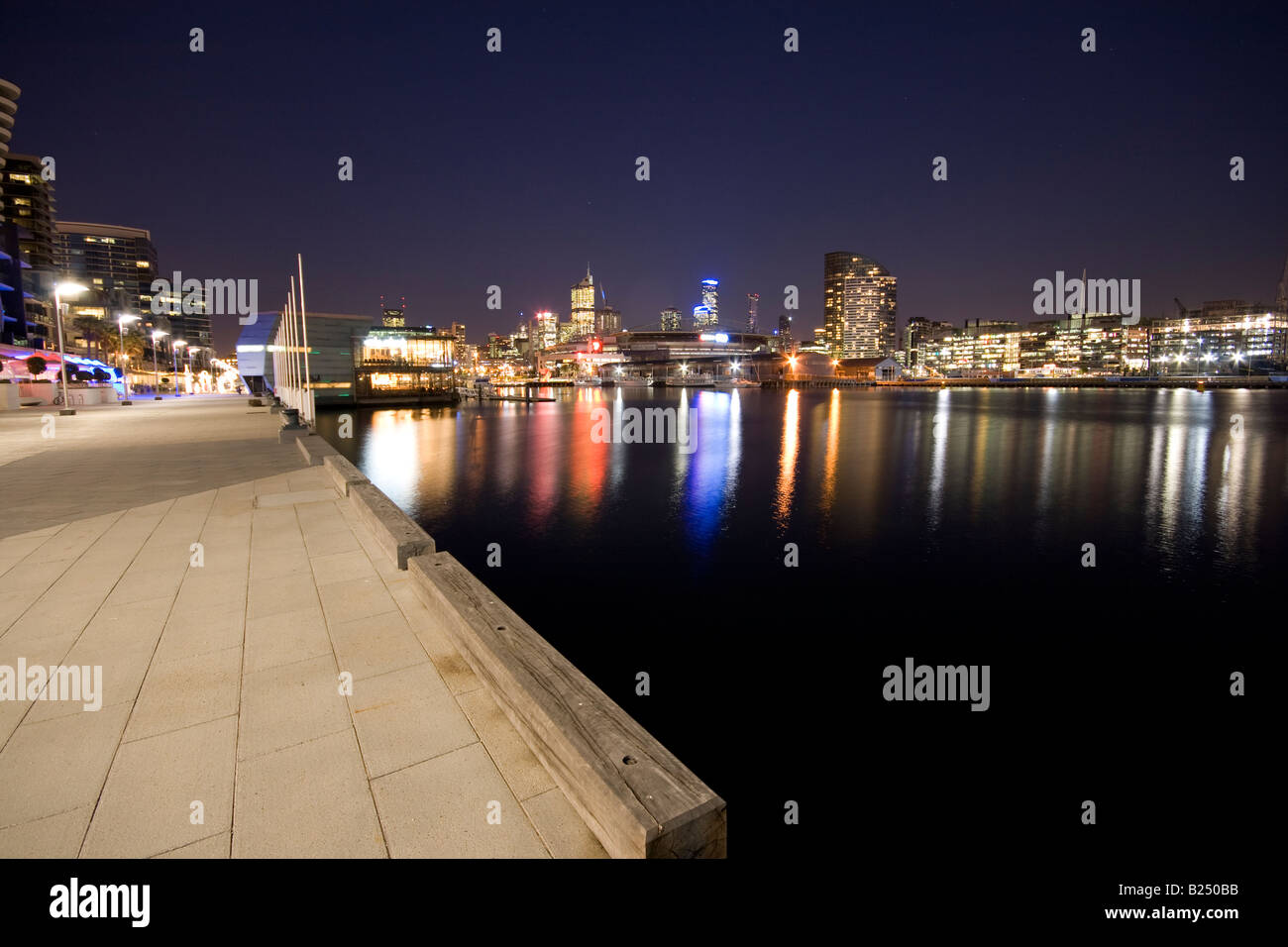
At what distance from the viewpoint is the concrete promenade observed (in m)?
3.31

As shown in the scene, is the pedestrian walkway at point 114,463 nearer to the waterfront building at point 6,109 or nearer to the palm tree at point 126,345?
the palm tree at point 126,345

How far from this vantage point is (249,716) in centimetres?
442

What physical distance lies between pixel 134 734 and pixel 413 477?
94.2 feet

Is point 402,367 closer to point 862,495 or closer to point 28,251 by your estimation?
point 28,251

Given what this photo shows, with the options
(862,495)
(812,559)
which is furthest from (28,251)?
(812,559)

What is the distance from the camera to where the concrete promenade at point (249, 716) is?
331 cm

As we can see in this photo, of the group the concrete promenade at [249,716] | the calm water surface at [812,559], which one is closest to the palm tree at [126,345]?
the calm water surface at [812,559]

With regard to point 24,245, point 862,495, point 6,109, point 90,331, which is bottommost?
point 862,495

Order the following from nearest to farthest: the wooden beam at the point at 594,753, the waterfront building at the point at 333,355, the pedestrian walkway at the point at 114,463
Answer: the wooden beam at the point at 594,753 < the pedestrian walkway at the point at 114,463 < the waterfront building at the point at 333,355

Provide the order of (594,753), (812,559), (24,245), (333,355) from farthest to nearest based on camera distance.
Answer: (24,245) < (333,355) < (812,559) < (594,753)

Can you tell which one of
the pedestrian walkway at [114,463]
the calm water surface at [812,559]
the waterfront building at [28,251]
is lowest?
the calm water surface at [812,559]

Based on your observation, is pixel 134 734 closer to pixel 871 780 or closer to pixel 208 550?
pixel 208 550
